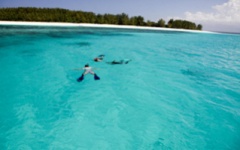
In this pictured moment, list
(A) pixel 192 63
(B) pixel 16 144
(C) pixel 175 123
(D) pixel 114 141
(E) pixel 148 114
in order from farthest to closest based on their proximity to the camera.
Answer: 1. (A) pixel 192 63
2. (E) pixel 148 114
3. (C) pixel 175 123
4. (D) pixel 114 141
5. (B) pixel 16 144

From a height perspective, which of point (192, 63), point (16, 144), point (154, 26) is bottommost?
point (16, 144)

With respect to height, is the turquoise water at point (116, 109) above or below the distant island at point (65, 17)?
below

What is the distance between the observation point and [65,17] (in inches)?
2525

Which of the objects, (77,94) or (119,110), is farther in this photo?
(77,94)

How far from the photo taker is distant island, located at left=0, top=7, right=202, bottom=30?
180 ft

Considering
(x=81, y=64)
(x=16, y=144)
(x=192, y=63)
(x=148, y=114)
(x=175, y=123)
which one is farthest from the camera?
(x=192, y=63)

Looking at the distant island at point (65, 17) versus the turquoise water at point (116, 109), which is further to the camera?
the distant island at point (65, 17)

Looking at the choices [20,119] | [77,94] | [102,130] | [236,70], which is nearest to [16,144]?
[20,119]

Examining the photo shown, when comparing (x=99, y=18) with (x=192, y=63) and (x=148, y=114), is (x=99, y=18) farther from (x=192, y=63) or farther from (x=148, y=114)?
(x=148, y=114)

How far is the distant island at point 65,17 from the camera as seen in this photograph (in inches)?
2162

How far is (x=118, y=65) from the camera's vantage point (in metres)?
18.1

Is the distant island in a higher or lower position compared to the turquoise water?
higher

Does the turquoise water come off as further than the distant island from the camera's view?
No

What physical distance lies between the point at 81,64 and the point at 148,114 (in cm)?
1059
